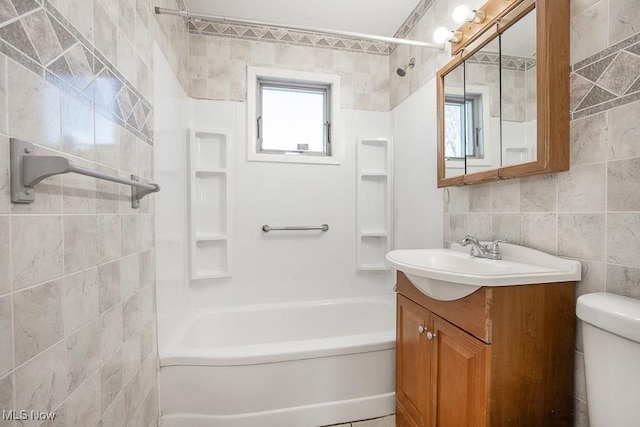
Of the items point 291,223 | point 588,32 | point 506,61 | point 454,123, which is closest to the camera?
point 588,32

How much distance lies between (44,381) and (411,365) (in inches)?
51.7

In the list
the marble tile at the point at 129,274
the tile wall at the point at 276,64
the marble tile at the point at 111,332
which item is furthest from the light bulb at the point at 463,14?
the marble tile at the point at 111,332

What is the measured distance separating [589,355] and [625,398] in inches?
4.5

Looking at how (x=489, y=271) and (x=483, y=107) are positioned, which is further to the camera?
(x=483, y=107)

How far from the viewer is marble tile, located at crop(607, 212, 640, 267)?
834 mm

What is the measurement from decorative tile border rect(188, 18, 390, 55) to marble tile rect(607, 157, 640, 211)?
1.98m

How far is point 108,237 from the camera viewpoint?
3.17 ft

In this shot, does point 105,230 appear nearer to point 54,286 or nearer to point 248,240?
point 54,286

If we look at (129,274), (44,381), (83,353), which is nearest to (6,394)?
(44,381)

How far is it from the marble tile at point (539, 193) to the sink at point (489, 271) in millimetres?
173

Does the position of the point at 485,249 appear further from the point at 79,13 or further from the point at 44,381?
the point at 79,13

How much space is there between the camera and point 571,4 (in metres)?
1.03

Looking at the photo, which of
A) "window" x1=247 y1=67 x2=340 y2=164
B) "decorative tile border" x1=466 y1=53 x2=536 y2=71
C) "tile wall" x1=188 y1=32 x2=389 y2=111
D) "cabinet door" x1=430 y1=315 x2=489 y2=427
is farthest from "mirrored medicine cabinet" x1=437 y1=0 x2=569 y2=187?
"window" x1=247 y1=67 x2=340 y2=164

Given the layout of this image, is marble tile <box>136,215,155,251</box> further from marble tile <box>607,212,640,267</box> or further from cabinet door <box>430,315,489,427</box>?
marble tile <box>607,212,640,267</box>
